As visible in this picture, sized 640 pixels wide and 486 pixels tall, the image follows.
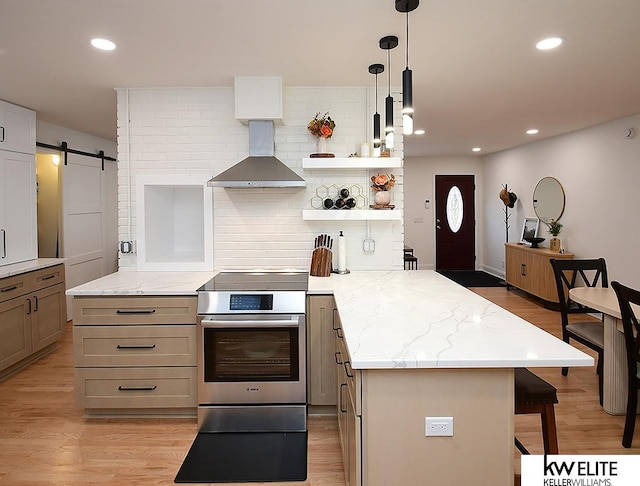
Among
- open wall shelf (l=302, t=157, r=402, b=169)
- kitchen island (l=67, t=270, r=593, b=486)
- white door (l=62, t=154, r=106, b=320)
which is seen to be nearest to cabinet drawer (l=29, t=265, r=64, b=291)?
white door (l=62, t=154, r=106, b=320)

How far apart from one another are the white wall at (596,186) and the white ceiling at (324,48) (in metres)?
1.06

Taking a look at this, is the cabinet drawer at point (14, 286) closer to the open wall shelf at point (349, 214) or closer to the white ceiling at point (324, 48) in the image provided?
the white ceiling at point (324, 48)

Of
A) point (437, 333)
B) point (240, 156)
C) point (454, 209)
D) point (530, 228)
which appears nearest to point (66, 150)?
point (240, 156)

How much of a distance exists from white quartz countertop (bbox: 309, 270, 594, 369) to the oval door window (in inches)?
269

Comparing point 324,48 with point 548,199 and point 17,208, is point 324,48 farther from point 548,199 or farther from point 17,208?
point 548,199

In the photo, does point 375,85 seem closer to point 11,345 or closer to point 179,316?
point 179,316

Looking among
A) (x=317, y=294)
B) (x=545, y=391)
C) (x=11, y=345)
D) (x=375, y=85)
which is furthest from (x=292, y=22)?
(x=11, y=345)

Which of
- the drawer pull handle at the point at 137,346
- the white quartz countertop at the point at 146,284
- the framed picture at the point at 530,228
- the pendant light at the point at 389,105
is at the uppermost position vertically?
the pendant light at the point at 389,105

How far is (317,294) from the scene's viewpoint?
300 centimetres

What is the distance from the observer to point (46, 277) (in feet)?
14.2

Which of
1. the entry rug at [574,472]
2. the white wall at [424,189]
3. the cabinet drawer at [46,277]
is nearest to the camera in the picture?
the entry rug at [574,472]

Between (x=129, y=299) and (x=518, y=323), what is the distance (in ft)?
7.71

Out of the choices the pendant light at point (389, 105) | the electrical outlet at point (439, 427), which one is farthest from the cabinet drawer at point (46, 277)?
the electrical outlet at point (439, 427)

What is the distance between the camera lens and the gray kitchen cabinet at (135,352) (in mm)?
3014
